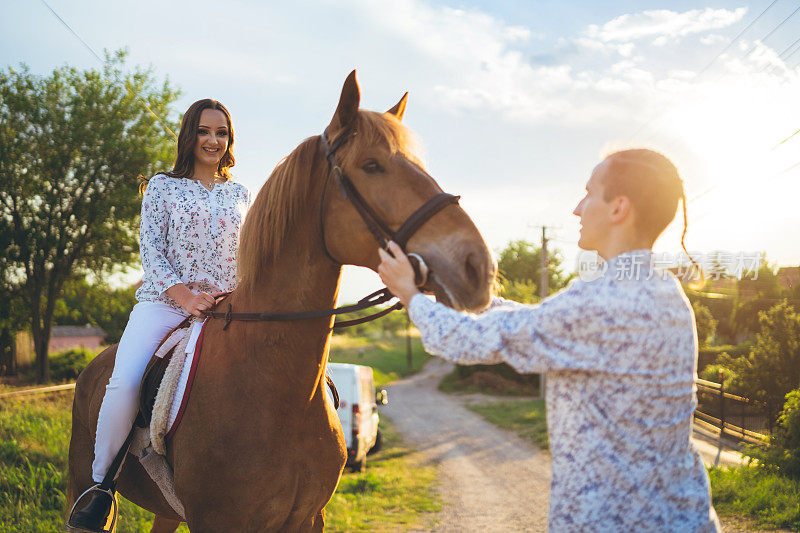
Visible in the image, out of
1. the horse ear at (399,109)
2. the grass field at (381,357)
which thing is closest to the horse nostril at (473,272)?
the horse ear at (399,109)

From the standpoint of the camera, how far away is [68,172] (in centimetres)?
2178

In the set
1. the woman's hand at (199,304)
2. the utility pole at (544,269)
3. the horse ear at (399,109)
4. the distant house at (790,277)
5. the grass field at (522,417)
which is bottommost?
the grass field at (522,417)

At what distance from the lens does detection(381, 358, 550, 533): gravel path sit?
25.2 ft

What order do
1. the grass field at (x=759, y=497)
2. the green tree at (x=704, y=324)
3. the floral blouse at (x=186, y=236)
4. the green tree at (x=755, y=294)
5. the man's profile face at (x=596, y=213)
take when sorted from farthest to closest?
the green tree at (x=704, y=324) < the green tree at (x=755, y=294) < the grass field at (x=759, y=497) < the floral blouse at (x=186, y=236) < the man's profile face at (x=596, y=213)

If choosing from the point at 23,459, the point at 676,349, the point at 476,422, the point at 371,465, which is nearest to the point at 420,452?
the point at 371,465

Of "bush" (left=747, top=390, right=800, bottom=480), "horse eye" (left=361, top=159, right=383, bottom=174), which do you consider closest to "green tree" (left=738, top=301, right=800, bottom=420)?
"bush" (left=747, top=390, right=800, bottom=480)

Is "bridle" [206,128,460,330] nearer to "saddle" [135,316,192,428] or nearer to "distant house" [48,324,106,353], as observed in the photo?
"saddle" [135,316,192,428]

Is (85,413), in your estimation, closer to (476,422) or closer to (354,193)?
(354,193)

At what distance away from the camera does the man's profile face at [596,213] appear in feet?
5.43

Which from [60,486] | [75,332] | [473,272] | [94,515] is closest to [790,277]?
[473,272]

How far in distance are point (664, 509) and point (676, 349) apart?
46 centimetres

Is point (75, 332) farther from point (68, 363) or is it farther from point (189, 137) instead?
point (189, 137)

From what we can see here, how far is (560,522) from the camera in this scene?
5.14 ft

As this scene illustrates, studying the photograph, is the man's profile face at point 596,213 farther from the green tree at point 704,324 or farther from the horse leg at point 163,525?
the green tree at point 704,324
